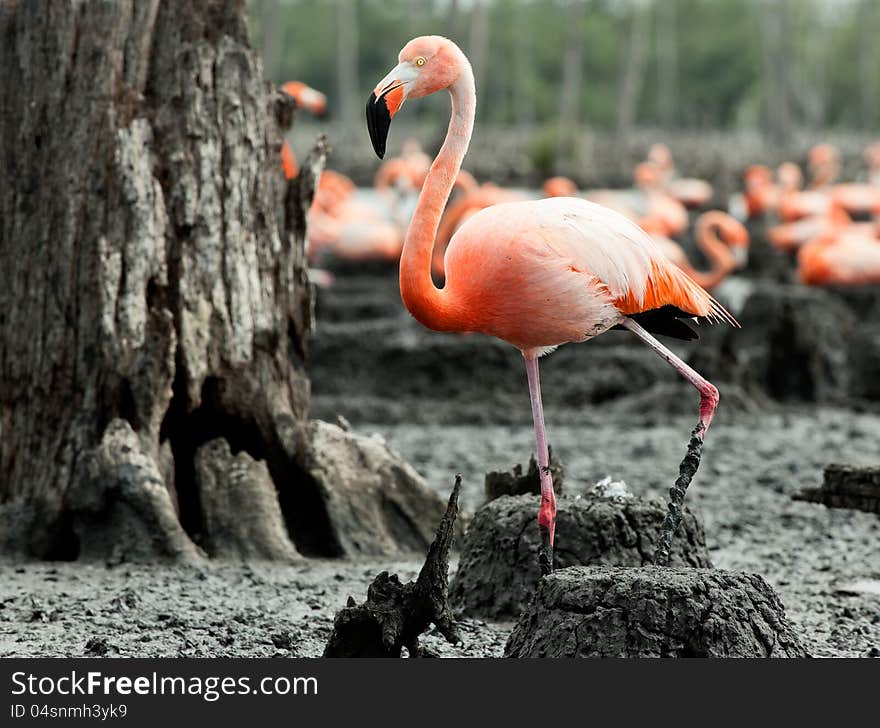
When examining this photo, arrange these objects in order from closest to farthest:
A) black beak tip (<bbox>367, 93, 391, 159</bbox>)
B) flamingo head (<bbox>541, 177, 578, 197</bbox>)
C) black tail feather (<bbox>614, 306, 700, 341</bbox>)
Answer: black beak tip (<bbox>367, 93, 391, 159</bbox>) → black tail feather (<bbox>614, 306, 700, 341</bbox>) → flamingo head (<bbox>541, 177, 578, 197</bbox>)

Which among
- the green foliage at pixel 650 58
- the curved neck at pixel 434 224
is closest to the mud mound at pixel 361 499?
the curved neck at pixel 434 224

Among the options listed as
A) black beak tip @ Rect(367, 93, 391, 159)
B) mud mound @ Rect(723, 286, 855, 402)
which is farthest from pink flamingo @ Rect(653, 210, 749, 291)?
black beak tip @ Rect(367, 93, 391, 159)

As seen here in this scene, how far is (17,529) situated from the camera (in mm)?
5707

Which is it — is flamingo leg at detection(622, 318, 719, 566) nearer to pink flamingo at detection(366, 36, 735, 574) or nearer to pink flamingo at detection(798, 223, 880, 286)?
pink flamingo at detection(366, 36, 735, 574)

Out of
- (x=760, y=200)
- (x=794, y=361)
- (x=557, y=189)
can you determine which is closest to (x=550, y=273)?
(x=794, y=361)

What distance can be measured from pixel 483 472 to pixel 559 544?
134 inches

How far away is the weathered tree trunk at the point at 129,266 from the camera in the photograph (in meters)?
5.68

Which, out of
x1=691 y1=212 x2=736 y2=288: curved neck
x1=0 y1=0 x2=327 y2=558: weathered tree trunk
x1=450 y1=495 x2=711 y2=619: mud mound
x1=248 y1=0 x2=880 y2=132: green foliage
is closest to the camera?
x1=450 y1=495 x2=711 y2=619: mud mound

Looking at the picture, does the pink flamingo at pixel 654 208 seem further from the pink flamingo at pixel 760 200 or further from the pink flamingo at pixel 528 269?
the pink flamingo at pixel 528 269

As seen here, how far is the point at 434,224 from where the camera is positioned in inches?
173

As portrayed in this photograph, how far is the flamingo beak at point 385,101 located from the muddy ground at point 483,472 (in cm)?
156

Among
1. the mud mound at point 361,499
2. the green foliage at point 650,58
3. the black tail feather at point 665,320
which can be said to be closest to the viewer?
the black tail feather at point 665,320

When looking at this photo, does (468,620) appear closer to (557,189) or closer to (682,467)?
(682,467)

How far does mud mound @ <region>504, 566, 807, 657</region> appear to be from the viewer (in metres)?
3.81
